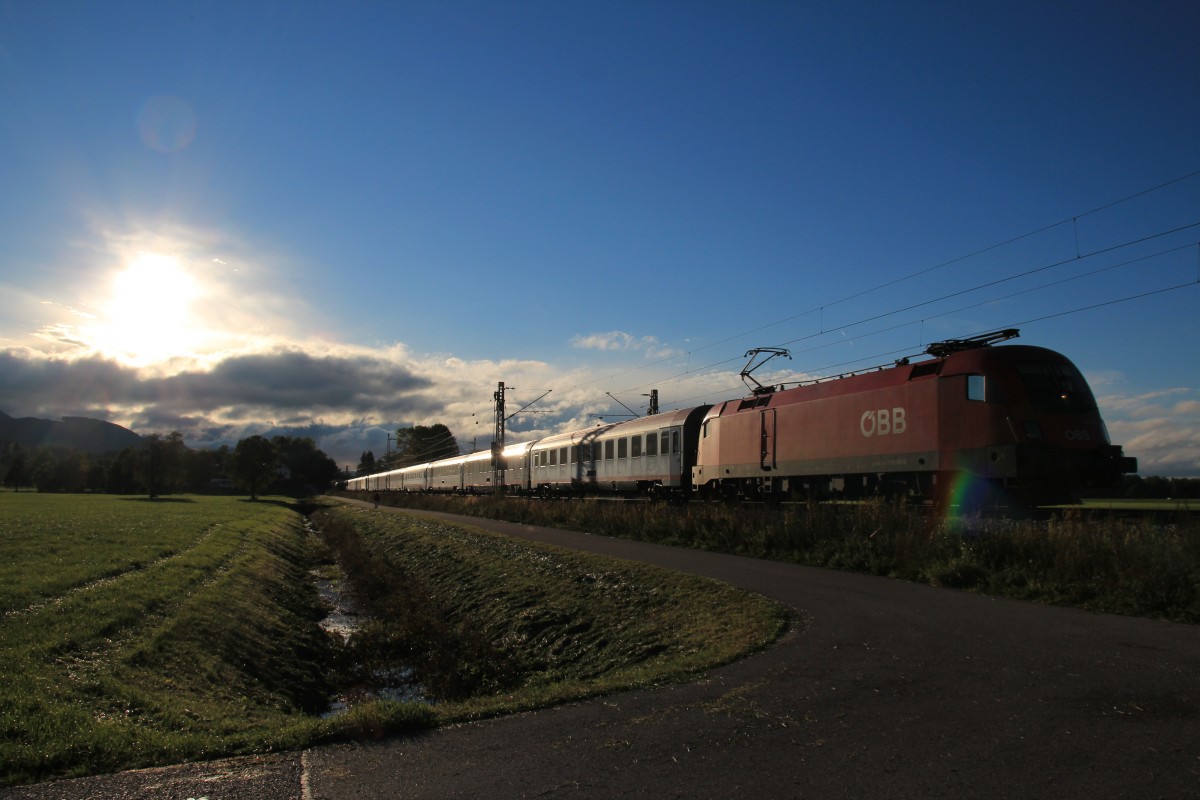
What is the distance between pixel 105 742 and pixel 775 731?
15.9 feet

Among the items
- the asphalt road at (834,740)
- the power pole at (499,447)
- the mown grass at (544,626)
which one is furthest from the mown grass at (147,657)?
the power pole at (499,447)

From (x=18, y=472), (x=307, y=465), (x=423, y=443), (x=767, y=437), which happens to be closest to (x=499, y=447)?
(x=767, y=437)

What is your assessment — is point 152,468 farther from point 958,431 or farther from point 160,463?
point 958,431

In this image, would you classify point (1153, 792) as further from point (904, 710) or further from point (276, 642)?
point (276, 642)

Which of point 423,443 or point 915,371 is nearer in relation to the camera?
point 915,371

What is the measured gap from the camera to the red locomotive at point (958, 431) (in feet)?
52.4

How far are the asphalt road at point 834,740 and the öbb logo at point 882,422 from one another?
1062 cm

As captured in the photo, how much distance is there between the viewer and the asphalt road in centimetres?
468

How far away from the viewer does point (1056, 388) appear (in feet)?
54.4

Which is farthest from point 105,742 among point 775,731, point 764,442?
point 764,442

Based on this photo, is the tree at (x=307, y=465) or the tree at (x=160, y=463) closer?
the tree at (x=160, y=463)

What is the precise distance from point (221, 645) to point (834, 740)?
32.5 ft

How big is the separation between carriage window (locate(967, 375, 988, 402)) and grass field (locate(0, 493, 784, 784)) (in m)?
7.98

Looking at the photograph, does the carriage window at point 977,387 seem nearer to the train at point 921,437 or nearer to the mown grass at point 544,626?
the train at point 921,437
